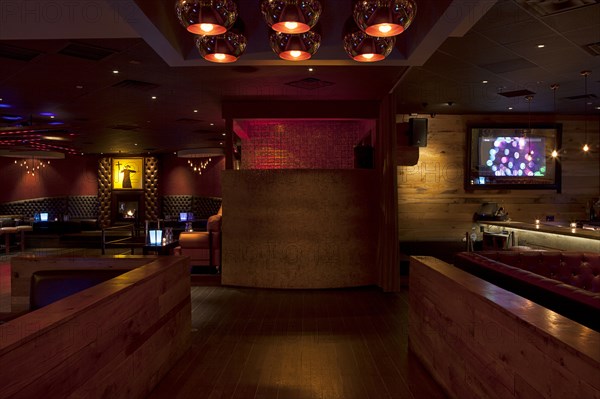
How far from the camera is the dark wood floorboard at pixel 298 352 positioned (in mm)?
3100

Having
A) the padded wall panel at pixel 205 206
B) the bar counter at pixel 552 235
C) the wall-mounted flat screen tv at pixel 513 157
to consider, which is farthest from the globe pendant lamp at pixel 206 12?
the padded wall panel at pixel 205 206

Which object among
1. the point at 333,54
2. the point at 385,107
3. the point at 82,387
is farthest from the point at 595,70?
the point at 82,387

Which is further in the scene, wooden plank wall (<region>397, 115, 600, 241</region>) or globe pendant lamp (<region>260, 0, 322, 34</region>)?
wooden plank wall (<region>397, 115, 600, 241</region>)

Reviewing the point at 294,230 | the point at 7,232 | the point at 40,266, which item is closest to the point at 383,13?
the point at 40,266

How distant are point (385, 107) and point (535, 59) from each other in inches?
85.3

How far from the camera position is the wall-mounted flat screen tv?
8102mm

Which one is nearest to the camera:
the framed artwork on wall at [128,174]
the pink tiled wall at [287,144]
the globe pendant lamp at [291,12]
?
the globe pendant lamp at [291,12]

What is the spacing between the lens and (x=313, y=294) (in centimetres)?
629

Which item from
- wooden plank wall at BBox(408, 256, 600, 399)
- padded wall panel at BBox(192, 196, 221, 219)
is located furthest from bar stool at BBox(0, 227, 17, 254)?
wooden plank wall at BBox(408, 256, 600, 399)

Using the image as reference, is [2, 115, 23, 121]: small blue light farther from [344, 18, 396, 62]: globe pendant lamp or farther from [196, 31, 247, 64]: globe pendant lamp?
[344, 18, 396, 62]: globe pendant lamp

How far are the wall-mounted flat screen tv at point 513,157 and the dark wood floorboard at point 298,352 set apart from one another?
3.56 meters

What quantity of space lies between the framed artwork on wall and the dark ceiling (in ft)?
25.3

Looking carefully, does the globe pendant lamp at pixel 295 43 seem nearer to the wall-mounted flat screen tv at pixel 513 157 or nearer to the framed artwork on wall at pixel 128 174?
the wall-mounted flat screen tv at pixel 513 157

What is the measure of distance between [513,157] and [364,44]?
651 cm
